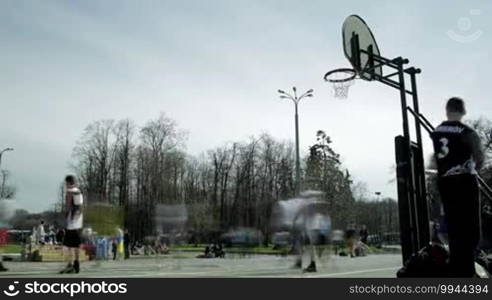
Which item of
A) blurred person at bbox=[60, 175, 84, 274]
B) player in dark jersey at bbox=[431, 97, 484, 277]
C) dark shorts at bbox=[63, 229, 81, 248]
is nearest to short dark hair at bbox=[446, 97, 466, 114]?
player in dark jersey at bbox=[431, 97, 484, 277]

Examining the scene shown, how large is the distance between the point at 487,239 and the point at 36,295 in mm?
6318

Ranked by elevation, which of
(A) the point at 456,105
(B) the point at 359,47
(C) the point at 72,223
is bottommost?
Answer: (C) the point at 72,223

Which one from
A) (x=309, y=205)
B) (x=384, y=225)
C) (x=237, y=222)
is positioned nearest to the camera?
(x=309, y=205)

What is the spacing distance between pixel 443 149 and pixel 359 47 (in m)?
3.64

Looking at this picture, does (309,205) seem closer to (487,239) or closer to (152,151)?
(487,239)

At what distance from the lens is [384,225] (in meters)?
100

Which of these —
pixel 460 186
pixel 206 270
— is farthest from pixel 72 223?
pixel 460 186

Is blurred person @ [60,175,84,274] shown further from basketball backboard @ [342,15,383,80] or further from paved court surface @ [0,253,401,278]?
basketball backboard @ [342,15,383,80]

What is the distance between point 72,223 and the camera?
1107cm

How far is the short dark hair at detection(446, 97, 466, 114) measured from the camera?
569 cm

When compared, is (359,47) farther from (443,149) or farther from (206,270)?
(206,270)

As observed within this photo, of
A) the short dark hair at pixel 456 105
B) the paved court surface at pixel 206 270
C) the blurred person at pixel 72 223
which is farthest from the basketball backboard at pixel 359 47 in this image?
the blurred person at pixel 72 223

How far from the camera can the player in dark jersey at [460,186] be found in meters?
5.36

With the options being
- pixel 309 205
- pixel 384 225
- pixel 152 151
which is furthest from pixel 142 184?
pixel 384 225
